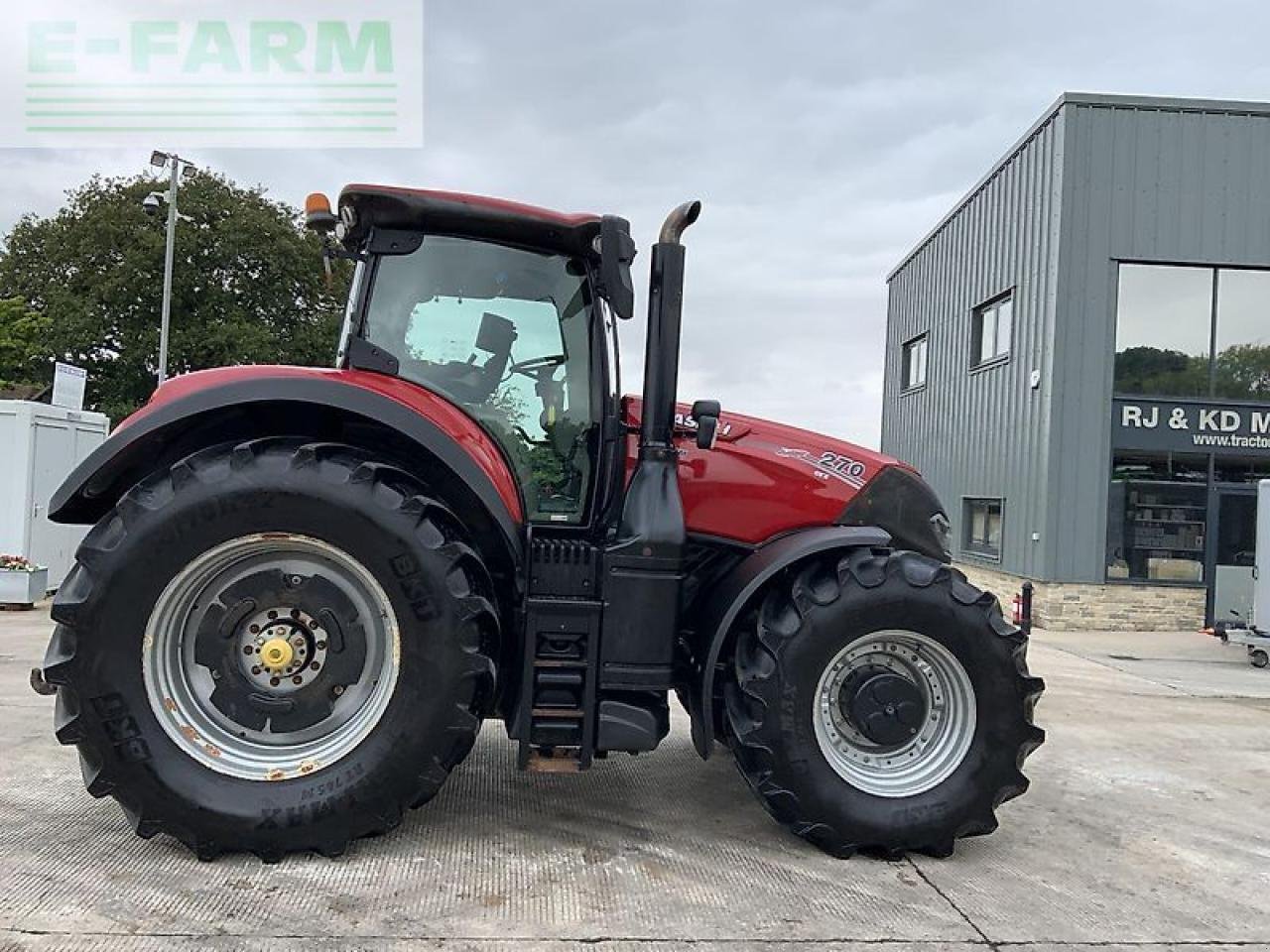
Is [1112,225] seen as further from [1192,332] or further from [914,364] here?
[914,364]

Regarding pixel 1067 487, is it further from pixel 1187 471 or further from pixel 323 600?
pixel 323 600

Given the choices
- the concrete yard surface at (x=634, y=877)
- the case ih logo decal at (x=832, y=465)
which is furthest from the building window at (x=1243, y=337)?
the case ih logo decal at (x=832, y=465)

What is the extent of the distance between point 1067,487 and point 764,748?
10980 millimetres

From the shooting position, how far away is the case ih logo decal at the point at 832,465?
4.36m

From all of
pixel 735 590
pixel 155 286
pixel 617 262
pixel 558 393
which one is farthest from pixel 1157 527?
pixel 155 286

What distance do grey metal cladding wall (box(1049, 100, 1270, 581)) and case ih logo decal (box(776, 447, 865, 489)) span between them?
10.1 metres

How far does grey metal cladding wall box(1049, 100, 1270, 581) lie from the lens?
13.0m

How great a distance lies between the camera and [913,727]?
3.96 meters

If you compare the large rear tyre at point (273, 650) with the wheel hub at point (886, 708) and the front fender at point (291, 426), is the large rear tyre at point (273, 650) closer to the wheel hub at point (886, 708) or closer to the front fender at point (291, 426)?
the front fender at point (291, 426)

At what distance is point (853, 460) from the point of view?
443 cm

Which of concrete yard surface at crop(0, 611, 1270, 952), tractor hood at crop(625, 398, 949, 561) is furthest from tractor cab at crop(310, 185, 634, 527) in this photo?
concrete yard surface at crop(0, 611, 1270, 952)

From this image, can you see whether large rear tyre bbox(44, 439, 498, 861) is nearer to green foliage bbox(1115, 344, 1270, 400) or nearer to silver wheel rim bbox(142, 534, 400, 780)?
silver wheel rim bbox(142, 534, 400, 780)

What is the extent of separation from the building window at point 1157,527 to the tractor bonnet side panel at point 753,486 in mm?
10623

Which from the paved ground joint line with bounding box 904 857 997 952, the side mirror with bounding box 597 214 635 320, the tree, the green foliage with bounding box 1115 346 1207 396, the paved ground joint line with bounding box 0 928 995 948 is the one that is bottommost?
the paved ground joint line with bounding box 0 928 995 948
